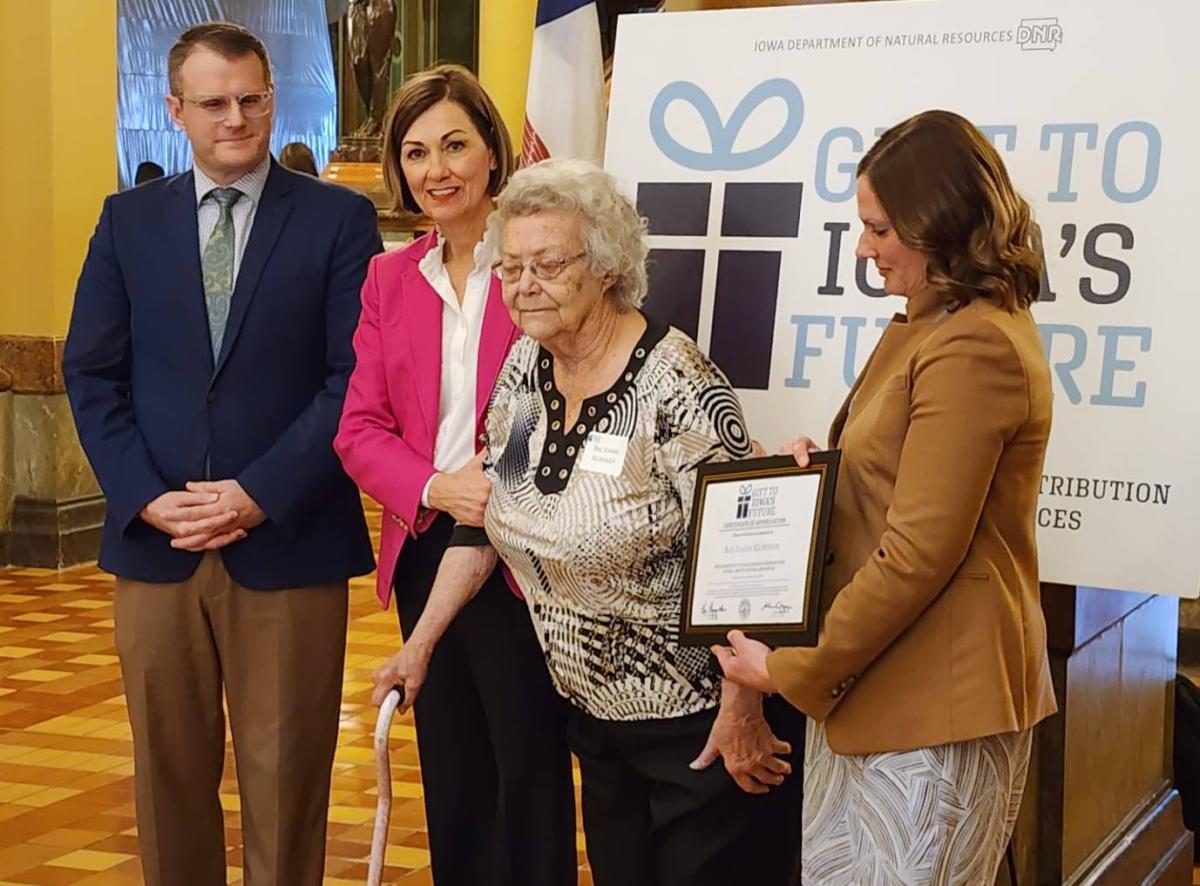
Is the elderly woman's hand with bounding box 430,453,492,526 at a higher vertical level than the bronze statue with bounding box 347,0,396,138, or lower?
lower

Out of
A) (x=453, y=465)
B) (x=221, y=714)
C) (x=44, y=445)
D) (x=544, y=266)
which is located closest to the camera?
(x=544, y=266)

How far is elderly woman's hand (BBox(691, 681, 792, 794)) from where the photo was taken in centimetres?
250

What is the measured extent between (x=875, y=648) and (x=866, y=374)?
384 millimetres

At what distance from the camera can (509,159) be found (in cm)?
311

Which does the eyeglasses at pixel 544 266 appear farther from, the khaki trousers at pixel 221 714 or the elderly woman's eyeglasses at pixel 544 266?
the khaki trousers at pixel 221 714

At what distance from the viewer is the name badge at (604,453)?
2.52m

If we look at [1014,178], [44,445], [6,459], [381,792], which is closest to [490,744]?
[381,792]

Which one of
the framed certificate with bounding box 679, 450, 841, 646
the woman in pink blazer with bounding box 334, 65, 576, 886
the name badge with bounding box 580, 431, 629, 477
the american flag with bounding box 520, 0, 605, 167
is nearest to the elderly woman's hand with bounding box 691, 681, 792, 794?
the framed certificate with bounding box 679, 450, 841, 646

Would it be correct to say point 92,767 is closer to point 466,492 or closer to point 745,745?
point 466,492

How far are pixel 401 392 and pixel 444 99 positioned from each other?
0.53m

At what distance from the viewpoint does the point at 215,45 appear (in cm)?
307

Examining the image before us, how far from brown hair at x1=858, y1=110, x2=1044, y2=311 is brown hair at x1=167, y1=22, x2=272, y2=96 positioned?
1.45 meters

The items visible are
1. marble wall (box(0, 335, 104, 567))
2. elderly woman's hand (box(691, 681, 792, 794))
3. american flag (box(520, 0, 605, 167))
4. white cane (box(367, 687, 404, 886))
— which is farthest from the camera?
marble wall (box(0, 335, 104, 567))

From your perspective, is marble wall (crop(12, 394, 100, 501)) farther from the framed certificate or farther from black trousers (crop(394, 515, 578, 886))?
the framed certificate
